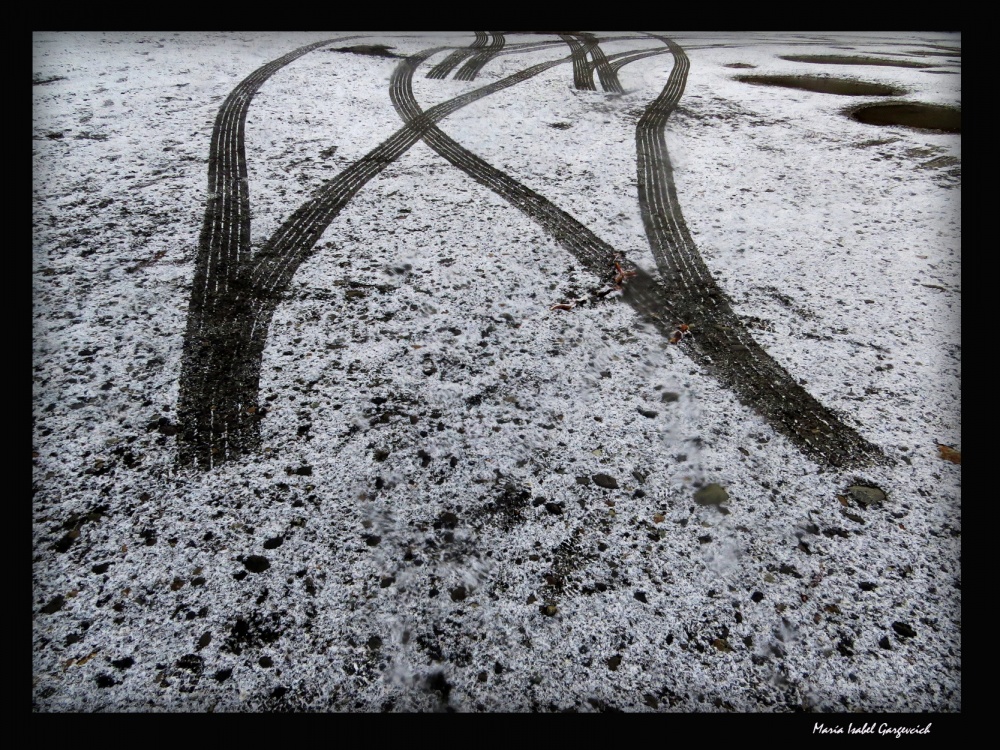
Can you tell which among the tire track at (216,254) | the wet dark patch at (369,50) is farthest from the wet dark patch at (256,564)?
the wet dark patch at (369,50)

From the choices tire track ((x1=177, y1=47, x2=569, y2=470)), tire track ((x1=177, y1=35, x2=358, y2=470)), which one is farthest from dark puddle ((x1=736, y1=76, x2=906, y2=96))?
tire track ((x1=177, y1=35, x2=358, y2=470))

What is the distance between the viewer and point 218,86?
6902mm

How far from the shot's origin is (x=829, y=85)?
8.20m

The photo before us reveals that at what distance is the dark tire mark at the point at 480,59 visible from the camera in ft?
26.3

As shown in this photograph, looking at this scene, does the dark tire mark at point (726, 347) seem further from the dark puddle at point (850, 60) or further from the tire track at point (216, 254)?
the dark puddle at point (850, 60)

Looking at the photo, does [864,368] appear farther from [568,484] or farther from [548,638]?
[548,638]

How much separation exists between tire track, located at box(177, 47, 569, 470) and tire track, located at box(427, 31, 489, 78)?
3670mm

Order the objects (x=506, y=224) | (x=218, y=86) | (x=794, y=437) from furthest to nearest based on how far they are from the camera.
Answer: (x=218, y=86), (x=506, y=224), (x=794, y=437)

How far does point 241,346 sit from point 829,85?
360 inches

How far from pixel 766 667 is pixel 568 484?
3.74 feet

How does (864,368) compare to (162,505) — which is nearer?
(162,505)

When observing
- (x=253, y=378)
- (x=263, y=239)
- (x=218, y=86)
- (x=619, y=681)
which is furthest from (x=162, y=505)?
(x=218, y=86)

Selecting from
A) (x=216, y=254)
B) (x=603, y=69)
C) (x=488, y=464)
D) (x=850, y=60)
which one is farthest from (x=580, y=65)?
(x=488, y=464)

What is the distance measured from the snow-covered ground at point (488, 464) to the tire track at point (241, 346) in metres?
0.11
